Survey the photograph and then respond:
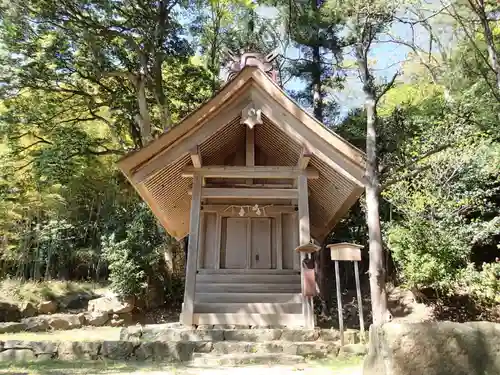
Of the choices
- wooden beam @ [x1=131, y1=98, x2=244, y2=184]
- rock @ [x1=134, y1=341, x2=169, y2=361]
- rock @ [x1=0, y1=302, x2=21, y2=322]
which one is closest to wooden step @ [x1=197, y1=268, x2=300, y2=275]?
wooden beam @ [x1=131, y1=98, x2=244, y2=184]

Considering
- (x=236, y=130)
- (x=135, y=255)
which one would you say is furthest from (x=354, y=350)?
(x=135, y=255)

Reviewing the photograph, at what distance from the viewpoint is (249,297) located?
8086 millimetres

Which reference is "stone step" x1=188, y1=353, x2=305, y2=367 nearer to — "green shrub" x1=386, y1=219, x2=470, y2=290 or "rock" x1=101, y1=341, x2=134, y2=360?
"rock" x1=101, y1=341, x2=134, y2=360

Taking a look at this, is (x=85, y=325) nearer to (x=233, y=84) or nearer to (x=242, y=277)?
(x=242, y=277)

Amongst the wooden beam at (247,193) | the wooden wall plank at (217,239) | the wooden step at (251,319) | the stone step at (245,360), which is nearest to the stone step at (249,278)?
the wooden wall plank at (217,239)

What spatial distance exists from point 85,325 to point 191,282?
728cm

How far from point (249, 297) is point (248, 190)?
7.38 feet

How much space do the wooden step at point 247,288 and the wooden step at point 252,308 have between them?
3.52 feet

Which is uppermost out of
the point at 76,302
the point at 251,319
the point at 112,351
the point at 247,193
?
the point at 247,193

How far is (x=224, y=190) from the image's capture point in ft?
26.3

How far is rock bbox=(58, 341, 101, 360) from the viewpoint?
5020 mm

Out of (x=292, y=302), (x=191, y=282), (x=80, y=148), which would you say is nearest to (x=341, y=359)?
(x=292, y=302)

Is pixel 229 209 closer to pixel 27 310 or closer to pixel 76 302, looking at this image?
pixel 27 310

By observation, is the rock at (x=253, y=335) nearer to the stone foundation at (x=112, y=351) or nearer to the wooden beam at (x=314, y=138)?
the stone foundation at (x=112, y=351)
